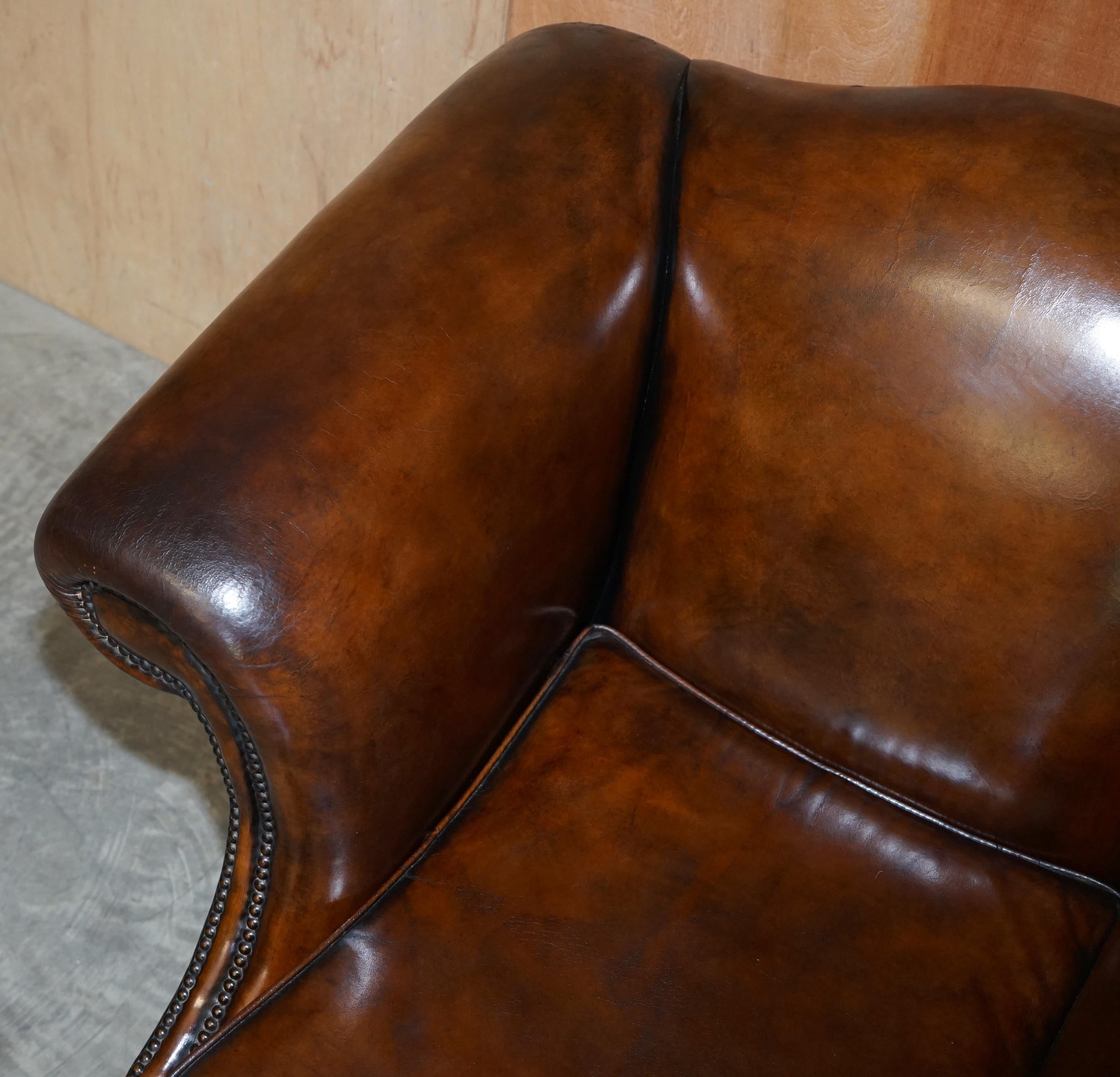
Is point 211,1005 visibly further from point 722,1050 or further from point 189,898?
point 189,898

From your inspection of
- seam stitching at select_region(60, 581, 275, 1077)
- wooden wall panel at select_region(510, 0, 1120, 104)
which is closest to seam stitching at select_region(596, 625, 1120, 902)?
seam stitching at select_region(60, 581, 275, 1077)

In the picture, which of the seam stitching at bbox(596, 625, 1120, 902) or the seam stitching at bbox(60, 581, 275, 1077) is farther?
the seam stitching at bbox(596, 625, 1120, 902)

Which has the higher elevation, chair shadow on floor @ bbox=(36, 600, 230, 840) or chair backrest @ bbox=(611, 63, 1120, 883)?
chair backrest @ bbox=(611, 63, 1120, 883)

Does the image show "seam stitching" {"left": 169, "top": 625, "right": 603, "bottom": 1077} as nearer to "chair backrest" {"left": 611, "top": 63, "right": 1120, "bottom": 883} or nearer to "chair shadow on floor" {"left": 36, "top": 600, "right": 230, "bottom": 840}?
"chair backrest" {"left": 611, "top": 63, "right": 1120, "bottom": 883}

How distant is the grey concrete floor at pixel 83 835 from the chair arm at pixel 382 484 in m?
0.51

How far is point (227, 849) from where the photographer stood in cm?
79

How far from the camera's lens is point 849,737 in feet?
3.13

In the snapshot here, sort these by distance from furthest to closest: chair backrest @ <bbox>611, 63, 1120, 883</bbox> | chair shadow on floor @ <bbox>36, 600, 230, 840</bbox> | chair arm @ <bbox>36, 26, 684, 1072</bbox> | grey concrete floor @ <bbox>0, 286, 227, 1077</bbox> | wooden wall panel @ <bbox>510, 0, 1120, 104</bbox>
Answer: chair shadow on floor @ <bbox>36, 600, 230, 840</bbox> < grey concrete floor @ <bbox>0, 286, 227, 1077</bbox> < wooden wall panel @ <bbox>510, 0, 1120, 104</bbox> < chair backrest @ <bbox>611, 63, 1120, 883</bbox> < chair arm @ <bbox>36, 26, 684, 1072</bbox>

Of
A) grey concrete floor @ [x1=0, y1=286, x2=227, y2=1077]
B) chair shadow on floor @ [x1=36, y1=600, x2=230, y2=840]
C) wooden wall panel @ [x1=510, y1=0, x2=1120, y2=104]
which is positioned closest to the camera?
wooden wall panel @ [x1=510, y1=0, x2=1120, y2=104]

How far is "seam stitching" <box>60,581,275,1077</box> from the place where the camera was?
0.76 metres

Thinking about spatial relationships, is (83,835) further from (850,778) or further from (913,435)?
(913,435)

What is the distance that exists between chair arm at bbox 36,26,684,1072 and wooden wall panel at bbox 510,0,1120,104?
275 millimetres

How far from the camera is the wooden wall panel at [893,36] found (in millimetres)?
1028

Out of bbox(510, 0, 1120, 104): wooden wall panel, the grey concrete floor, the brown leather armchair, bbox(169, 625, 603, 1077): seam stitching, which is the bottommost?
the grey concrete floor
